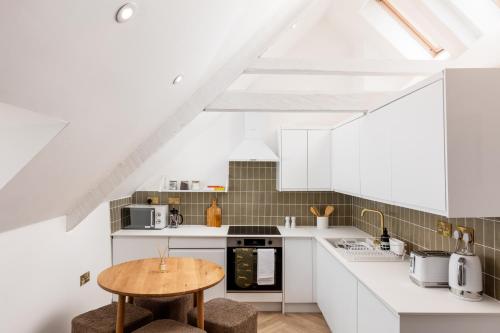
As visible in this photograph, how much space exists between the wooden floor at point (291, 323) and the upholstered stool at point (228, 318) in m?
0.97

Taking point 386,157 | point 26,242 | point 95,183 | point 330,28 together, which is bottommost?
point 26,242

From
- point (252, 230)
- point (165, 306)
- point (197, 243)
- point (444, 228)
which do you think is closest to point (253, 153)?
point (252, 230)

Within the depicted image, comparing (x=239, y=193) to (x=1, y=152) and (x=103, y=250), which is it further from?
(x=1, y=152)

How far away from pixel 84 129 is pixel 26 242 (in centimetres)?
122

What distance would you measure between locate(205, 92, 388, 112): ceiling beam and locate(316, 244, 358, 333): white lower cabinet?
1378 mm

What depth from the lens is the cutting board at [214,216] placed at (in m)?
4.27

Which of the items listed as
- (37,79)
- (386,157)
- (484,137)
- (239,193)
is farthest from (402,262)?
(37,79)

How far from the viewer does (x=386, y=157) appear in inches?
95.7

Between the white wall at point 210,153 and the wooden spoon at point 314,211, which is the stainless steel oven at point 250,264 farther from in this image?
the white wall at point 210,153

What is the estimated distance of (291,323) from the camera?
351 cm

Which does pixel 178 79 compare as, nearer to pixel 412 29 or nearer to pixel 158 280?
pixel 158 280

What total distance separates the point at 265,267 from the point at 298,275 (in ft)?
1.31

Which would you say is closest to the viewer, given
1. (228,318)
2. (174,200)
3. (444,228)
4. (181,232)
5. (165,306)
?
(444,228)

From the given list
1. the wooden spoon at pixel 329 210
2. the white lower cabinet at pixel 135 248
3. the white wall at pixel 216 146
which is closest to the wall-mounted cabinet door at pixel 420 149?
the wooden spoon at pixel 329 210
